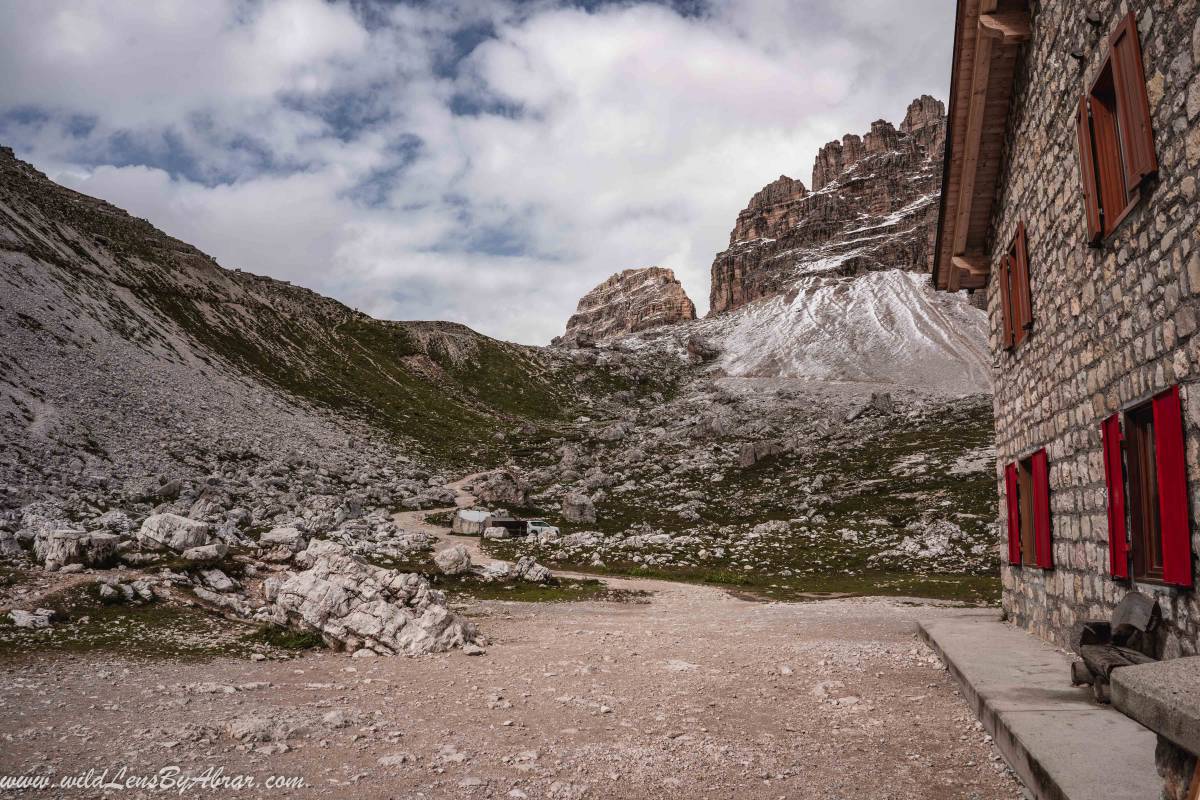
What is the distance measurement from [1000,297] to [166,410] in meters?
52.9

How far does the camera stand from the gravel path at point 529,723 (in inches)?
255

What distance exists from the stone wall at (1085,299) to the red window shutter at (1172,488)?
8 centimetres

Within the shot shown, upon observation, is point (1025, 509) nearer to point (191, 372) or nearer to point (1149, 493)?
point (1149, 493)

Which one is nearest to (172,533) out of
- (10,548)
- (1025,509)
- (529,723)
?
(10,548)

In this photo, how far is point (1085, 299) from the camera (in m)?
8.68

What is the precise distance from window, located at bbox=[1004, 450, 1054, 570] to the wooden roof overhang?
16.4ft

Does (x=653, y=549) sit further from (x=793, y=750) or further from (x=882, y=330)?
(x=882, y=330)

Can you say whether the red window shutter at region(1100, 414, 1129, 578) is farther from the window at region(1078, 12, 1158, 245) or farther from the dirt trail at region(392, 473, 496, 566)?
the dirt trail at region(392, 473, 496, 566)

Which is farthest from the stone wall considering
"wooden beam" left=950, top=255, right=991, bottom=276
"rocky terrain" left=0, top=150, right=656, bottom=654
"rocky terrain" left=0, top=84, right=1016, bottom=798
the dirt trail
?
the dirt trail

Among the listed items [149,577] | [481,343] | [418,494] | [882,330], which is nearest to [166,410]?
[418,494]

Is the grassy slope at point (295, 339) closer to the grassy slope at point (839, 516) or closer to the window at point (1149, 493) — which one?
the grassy slope at point (839, 516)

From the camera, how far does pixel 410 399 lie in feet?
301

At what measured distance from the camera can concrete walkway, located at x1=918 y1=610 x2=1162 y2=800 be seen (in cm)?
519

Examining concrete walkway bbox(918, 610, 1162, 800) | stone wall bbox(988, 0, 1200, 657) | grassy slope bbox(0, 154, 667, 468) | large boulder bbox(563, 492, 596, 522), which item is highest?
grassy slope bbox(0, 154, 667, 468)
